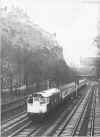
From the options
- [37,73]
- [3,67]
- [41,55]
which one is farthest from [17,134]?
[41,55]

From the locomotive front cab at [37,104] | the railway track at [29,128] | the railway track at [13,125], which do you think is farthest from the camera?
the locomotive front cab at [37,104]

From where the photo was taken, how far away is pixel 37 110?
73.9 feet

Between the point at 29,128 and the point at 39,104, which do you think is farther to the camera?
the point at 39,104

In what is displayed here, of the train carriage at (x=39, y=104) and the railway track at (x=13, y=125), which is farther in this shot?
the train carriage at (x=39, y=104)

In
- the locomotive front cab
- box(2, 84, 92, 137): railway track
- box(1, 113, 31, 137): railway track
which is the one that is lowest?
box(2, 84, 92, 137): railway track

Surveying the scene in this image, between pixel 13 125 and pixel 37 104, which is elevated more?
pixel 37 104

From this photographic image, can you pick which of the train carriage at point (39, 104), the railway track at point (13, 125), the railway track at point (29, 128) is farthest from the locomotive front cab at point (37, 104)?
the railway track at point (13, 125)

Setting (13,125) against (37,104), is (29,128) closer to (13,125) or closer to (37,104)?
(13,125)

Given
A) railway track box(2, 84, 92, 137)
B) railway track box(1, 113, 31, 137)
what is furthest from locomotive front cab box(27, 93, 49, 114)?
railway track box(1, 113, 31, 137)

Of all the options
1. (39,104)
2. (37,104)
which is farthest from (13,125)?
(39,104)

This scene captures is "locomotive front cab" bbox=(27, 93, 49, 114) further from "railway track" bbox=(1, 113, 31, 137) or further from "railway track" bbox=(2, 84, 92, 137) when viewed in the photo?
"railway track" bbox=(1, 113, 31, 137)

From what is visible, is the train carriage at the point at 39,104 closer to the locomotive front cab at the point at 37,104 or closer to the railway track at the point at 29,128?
the locomotive front cab at the point at 37,104

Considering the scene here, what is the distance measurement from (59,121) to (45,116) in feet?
8.36

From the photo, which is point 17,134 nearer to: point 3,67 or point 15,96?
point 3,67
